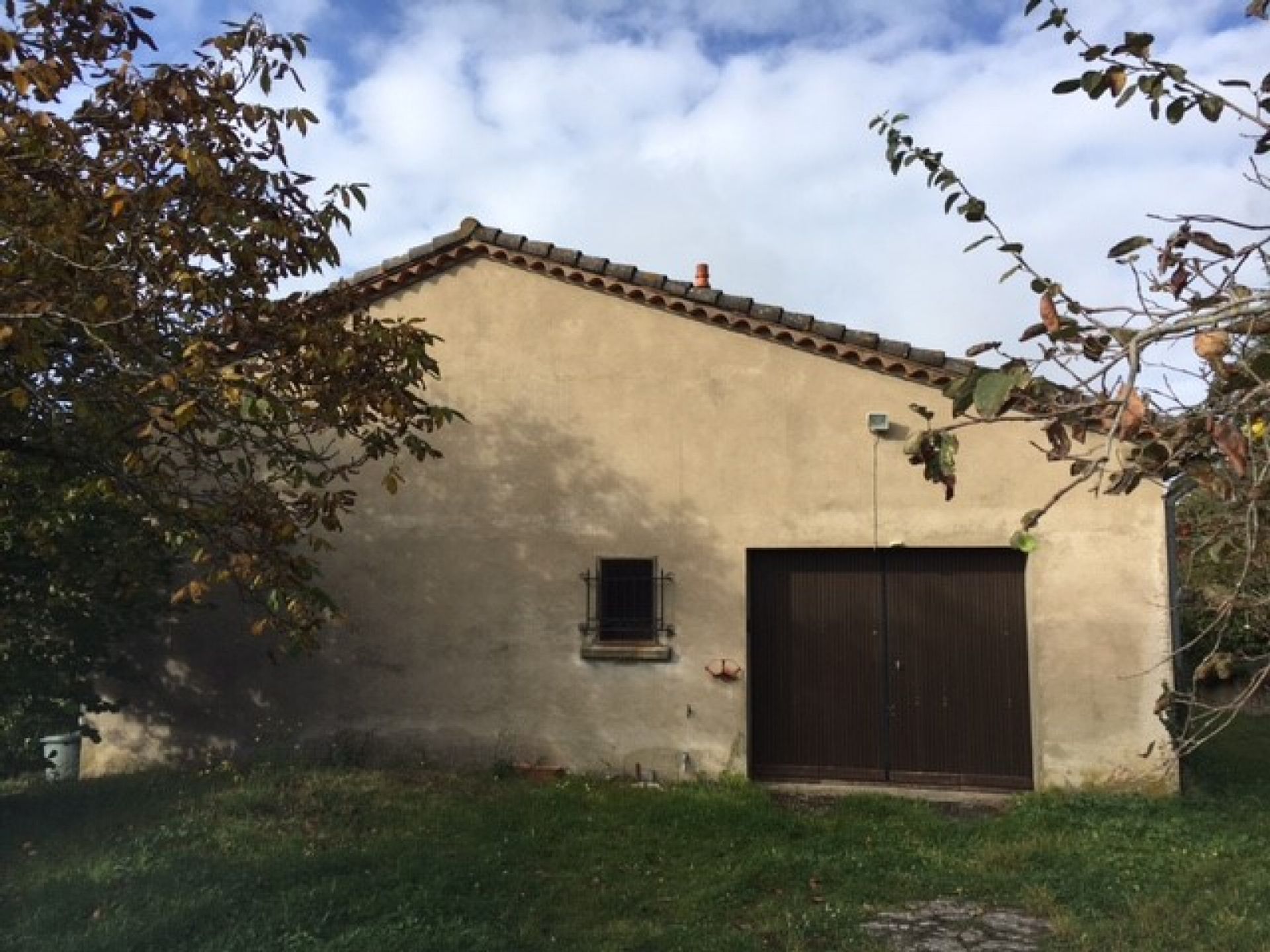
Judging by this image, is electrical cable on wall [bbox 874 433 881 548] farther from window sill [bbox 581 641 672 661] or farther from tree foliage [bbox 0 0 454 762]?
tree foliage [bbox 0 0 454 762]

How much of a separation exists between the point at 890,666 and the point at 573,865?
12.6 ft

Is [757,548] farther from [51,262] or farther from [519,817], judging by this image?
[51,262]

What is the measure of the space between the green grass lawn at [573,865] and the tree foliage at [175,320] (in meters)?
1.71


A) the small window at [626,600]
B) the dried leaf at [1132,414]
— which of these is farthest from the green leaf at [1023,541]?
the small window at [626,600]

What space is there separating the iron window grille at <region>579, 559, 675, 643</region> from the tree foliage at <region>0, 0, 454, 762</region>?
138 inches

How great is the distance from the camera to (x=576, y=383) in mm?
9984

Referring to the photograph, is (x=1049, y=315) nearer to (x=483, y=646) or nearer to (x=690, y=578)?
(x=690, y=578)

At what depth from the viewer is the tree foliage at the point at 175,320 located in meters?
4.70

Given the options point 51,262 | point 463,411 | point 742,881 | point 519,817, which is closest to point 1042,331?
point 51,262

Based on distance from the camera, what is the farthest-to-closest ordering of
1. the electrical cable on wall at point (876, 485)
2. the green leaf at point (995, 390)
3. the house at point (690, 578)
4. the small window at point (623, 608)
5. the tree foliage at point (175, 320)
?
the small window at point (623, 608) → the electrical cable on wall at point (876, 485) → the house at point (690, 578) → the tree foliage at point (175, 320) → the green leaf at point (995, 390)

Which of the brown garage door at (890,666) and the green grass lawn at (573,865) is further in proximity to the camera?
the brown garage door at (890,666)

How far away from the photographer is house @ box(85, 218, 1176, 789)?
9000 millimetres

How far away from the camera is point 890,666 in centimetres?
939

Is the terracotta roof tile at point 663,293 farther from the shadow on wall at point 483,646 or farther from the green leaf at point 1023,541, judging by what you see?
the green leaf at point 1023,541
